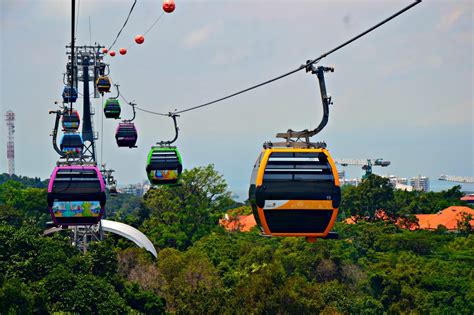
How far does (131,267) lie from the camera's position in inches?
3100

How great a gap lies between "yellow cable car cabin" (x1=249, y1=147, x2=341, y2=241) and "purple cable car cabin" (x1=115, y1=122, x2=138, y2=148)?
36.3 meters

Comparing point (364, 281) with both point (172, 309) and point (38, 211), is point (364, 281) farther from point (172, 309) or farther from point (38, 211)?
point (38, 211)

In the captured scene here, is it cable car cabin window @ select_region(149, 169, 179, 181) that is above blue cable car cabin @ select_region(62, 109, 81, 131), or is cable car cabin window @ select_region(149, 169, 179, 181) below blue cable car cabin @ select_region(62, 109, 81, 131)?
below

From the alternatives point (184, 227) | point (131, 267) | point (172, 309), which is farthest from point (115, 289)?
point (184, 227)

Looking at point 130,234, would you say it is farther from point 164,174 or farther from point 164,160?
point 164,160

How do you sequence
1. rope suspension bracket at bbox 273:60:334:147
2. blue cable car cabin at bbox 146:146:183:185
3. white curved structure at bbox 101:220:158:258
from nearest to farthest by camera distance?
rope suspension bracket at bbox 273:60:334:147, blue cable car cabin at bbox 146:146:183:185, white curved structure at bbox 101:220:158:258

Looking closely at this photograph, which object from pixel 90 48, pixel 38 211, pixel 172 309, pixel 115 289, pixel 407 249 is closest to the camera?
pixel 115 289

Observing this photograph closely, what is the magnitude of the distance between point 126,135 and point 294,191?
36.8 meters

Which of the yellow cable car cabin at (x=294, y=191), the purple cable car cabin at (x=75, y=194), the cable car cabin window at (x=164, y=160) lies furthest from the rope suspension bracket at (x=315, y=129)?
the cable car cabin window at (x=164, y=160)

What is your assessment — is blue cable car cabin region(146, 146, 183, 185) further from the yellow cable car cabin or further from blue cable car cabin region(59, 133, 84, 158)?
blue cable car cabin region(59, 133, 84, 158)

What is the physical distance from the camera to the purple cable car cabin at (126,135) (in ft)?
203

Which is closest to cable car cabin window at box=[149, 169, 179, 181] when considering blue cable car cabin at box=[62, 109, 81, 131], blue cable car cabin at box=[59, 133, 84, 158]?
blue cable car cabin at box=[59, 133, 84, 158]

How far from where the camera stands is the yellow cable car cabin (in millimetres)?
25562

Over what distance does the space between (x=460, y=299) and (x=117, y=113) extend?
26182 mm
